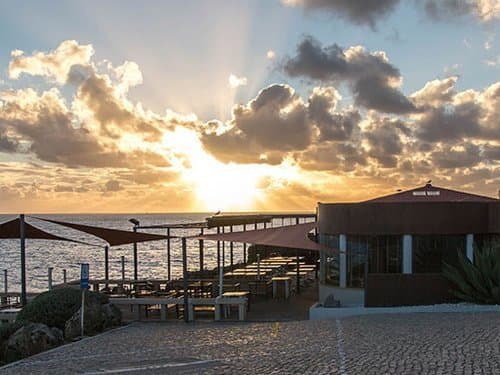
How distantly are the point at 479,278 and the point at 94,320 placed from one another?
839 centimetres

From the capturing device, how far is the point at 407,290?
1556cm

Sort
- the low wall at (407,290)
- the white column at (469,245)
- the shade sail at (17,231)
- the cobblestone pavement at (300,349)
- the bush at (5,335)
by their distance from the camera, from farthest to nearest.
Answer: the shade sail at (17,231), the white column at (469,245), the low wall at (407,290), the bush at (5,335), the cobblestone pavement at (300,349)

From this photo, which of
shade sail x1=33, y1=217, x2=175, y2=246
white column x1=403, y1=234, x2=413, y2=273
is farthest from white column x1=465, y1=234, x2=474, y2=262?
shade sail x1=33, y1=217, x2=175, y2=246

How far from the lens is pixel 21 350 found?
39.3ft

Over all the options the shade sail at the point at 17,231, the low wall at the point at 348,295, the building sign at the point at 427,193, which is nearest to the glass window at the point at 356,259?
the low wall at the point at 348,295

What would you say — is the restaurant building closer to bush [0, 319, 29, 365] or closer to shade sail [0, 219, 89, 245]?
shade sail [0, 219, 89, 245]

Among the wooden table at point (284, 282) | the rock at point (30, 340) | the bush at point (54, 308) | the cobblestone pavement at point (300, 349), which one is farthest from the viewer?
the wooden table at point (284, 282)

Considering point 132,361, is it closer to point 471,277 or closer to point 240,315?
point 240,315

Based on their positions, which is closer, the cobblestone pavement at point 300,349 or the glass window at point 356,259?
the cobblestone pavement at point 300,349

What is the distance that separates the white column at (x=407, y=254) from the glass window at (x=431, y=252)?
0.10 meters

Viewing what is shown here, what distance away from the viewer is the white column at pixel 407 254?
16547 mm

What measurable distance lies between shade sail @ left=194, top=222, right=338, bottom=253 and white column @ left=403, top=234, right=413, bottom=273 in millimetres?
1861

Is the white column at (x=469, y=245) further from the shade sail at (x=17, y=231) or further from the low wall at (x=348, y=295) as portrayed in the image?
the shade sail at (x=17, y=231)

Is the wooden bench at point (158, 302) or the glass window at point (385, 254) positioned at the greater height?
the glass window at point (385, 254)
